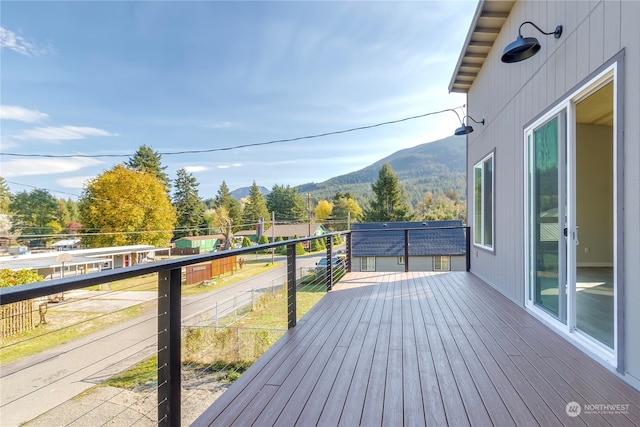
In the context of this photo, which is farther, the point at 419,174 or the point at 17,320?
the point at 419,174

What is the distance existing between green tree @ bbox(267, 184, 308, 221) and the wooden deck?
3634cm

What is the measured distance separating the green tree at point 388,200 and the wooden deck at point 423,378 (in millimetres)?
23119

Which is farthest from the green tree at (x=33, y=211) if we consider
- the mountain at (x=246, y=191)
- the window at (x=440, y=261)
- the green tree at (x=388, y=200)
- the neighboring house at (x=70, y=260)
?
the window at (x=440, y=261)

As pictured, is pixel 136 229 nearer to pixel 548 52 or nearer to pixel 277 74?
pixel 277 74

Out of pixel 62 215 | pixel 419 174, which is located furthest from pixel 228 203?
pixel 419 174

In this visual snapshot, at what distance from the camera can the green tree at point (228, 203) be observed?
3769cm

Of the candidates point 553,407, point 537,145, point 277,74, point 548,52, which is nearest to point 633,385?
point 553,407

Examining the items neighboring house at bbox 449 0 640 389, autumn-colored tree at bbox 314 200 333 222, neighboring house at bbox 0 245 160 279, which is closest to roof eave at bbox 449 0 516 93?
neighboring house at bbox 449 0 640 389

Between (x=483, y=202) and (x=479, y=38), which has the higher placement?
(x=479, y=38)

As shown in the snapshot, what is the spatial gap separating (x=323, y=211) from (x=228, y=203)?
11.7 meters

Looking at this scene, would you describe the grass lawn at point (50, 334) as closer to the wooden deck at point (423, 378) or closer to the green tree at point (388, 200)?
the wooden deck at point (423, 378)

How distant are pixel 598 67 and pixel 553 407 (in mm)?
2071

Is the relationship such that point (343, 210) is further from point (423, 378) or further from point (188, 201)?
point (423, 378)

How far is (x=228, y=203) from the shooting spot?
3853 cm
